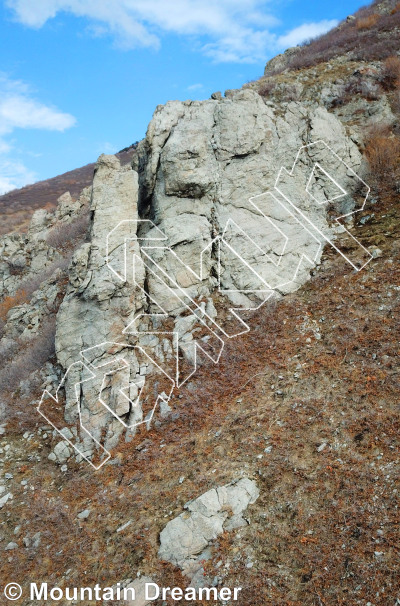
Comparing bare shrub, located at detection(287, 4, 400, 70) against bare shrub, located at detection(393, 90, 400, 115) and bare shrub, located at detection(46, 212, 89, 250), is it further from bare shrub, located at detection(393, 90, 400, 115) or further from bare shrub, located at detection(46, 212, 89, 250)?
bare shrub, located at detection(46, 212, 89, 250)

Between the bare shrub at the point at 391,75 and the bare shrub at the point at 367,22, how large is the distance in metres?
11.3

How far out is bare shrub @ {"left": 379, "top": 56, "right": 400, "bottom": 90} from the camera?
57.2 ft

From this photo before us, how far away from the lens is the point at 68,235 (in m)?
25.0

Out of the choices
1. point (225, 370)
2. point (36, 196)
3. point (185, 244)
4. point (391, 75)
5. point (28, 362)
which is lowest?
point (225, 370)

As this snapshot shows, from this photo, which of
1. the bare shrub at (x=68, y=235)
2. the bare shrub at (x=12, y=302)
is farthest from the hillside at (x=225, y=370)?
the bare shrub at (x=68, y=235)

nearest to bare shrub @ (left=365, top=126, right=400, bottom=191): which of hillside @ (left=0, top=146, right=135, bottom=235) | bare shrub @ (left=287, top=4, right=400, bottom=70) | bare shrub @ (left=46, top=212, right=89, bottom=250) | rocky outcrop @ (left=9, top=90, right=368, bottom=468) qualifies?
rocky outcrop @ (left=9, top=90, right=368, bottom=468)

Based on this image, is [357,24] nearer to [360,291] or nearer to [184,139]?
[184,139]

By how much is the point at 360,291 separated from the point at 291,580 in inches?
311

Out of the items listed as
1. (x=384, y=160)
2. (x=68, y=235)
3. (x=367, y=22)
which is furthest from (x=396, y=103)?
(x=68, y=235)

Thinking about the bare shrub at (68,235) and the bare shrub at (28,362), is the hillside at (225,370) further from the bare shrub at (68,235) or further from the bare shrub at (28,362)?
the bare shrub at (68,235)

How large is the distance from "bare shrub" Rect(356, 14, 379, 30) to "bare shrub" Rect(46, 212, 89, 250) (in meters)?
24.7
